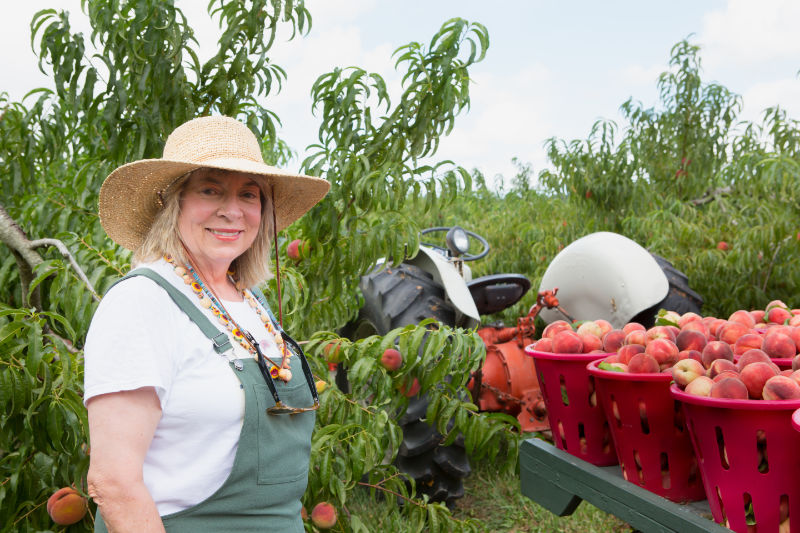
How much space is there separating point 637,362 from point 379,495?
232cm

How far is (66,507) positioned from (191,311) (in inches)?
35.5

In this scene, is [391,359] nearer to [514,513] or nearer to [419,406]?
[419,406]

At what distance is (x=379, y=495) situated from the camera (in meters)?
3.55

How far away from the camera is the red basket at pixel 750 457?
1.29 metres

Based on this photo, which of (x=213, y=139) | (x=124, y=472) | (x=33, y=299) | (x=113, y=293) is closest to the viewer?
(x=124, y=472)

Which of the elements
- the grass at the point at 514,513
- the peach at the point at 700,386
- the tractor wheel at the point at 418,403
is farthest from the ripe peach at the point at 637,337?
the grass at the point at 514,513

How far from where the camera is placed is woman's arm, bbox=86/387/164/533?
1.14 m

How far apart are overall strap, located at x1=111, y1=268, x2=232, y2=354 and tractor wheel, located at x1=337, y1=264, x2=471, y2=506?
1.78 metres

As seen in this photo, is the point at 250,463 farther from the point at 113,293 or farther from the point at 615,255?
the point at 615,255

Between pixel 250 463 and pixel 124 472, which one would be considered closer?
pixel 124 472

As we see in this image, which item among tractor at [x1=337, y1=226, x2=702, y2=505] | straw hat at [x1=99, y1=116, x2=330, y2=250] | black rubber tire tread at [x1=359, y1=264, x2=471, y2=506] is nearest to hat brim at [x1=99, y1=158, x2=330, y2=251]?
straw hat at [x1=99, y1=116, x2=330, y2=250]

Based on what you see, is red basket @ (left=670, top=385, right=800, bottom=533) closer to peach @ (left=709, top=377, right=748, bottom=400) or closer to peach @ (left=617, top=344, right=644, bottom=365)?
peach @ (left=709, top=377, right=748, bottom=400)

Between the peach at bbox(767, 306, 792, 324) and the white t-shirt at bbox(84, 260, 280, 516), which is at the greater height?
the white t-shirt at bbox(84, 260, 280, 516)

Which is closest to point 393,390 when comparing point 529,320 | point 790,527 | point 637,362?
point 637,362
